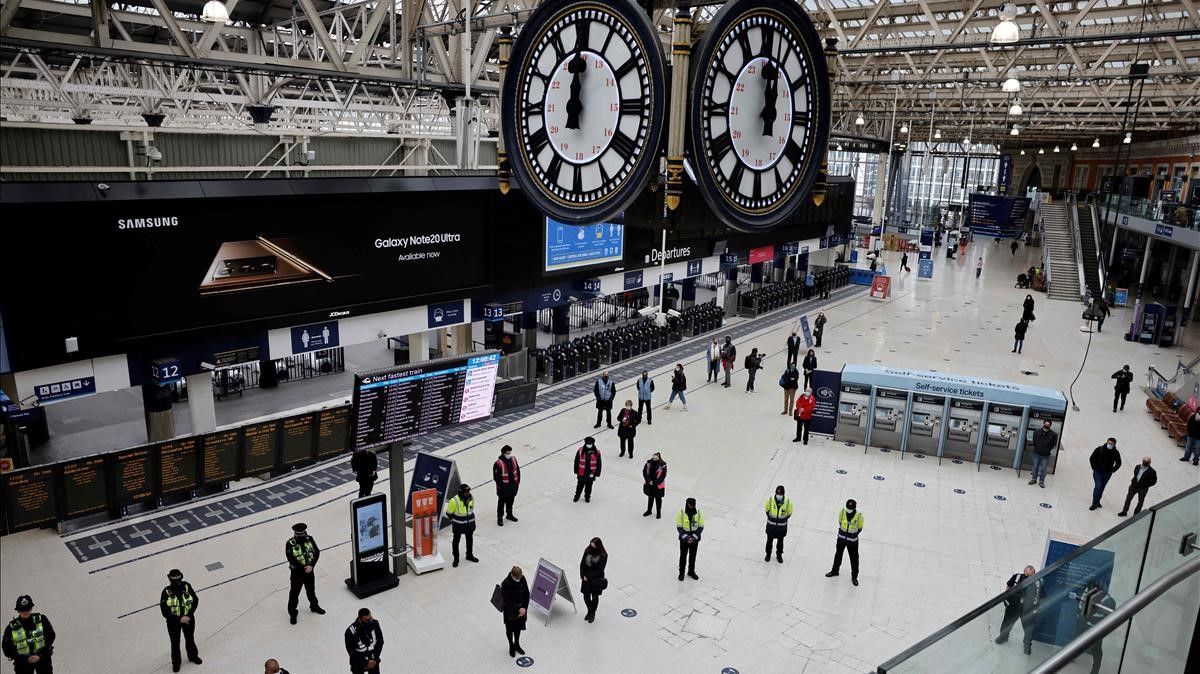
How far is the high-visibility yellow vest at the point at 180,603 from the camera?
7727mm

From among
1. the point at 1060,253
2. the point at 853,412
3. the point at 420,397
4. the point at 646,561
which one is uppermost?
the point at 420,397

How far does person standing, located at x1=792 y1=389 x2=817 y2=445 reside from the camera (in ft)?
49.1

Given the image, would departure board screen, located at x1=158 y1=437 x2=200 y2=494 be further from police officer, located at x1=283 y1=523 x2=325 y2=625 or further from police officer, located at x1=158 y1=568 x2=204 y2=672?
police officer, located at x1=158 y1=568 x2=204 y2=672

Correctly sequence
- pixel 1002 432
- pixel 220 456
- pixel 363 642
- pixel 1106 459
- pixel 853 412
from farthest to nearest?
pixel 853 412 → pixel 1002 432 → pixel 1106 459 → pixel 220 456 → pixel 363 642

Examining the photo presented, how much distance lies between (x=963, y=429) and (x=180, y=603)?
41.9ft

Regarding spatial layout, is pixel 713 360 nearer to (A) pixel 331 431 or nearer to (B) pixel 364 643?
(A) pixel 331 431

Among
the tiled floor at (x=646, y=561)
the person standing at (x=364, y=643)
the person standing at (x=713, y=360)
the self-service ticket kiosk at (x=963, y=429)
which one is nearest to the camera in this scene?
the person standing at (x=364, y=643)

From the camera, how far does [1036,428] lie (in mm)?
14047

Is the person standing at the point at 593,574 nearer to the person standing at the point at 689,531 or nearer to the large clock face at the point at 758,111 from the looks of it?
the person standing at the point at 689,531

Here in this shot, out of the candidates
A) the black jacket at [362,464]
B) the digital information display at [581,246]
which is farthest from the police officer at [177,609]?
the digital information display at [581,246]

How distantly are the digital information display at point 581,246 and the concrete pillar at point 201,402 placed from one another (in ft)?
23.4

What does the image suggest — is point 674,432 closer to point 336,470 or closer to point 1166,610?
point 336,470

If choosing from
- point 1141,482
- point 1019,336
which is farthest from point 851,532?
point 1019,336

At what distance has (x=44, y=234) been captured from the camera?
9.70 m
